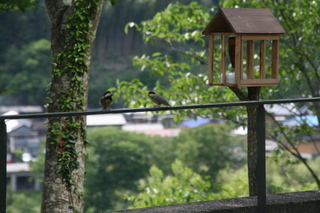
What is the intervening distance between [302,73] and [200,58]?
5.08 feet

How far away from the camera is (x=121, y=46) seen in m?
44.7

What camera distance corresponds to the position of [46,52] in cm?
4506

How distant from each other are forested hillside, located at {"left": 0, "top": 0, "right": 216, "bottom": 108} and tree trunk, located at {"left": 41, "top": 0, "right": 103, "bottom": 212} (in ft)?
122

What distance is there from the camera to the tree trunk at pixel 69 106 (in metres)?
4.67

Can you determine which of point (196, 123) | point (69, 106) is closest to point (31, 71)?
point (196, 123)

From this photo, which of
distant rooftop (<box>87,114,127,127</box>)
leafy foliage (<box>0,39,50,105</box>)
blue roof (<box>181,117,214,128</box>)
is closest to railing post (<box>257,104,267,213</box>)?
Answer: leafy foliage (<box>0,39,50,105</box>)

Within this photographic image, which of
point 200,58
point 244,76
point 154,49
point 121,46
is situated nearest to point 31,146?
point 121,46

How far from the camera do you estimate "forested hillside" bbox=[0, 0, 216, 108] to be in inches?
1711

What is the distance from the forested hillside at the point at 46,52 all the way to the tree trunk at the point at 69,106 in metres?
37.3

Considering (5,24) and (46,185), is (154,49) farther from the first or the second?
(46,185)

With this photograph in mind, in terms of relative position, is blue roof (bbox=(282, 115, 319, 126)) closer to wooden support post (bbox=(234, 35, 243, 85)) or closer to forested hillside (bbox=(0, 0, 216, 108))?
wooden support post (bbox=(234, 35, 243, 85))

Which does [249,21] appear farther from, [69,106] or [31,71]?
[31,71]

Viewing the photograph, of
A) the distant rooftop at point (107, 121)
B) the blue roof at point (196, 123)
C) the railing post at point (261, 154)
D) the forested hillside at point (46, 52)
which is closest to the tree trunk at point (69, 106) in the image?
the railing post at point (261, 154)

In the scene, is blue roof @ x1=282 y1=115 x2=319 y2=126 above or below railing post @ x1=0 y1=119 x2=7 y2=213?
above
